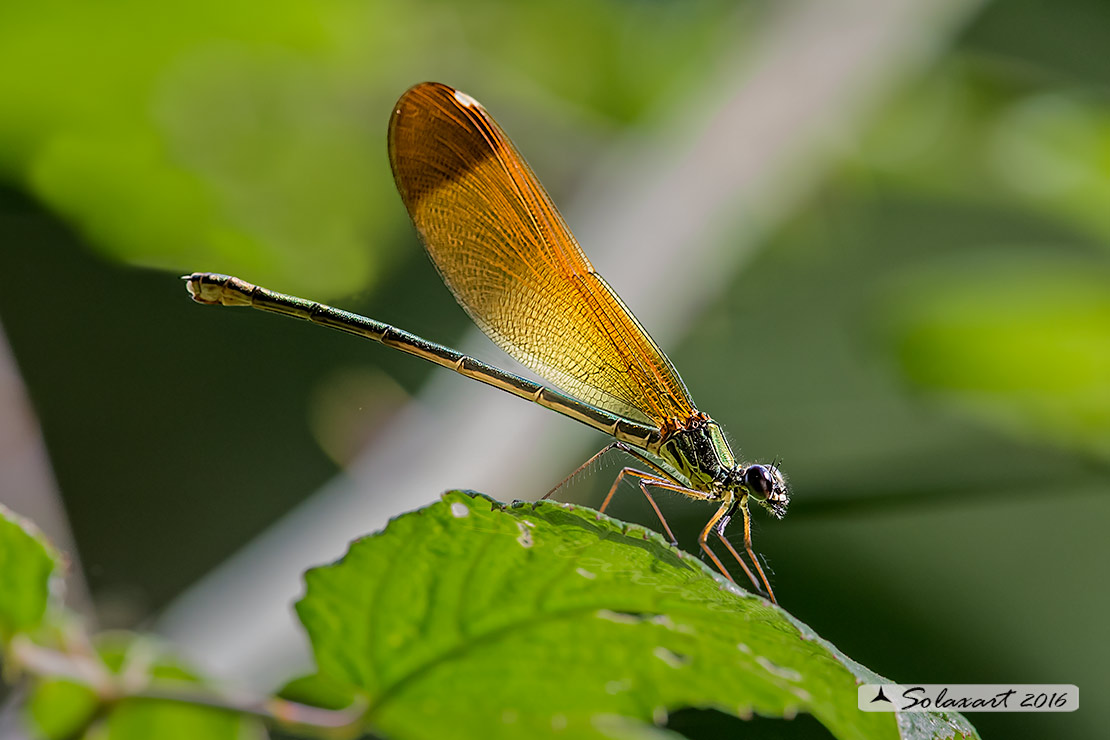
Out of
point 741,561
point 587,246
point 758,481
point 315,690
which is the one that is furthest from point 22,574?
point 587,246

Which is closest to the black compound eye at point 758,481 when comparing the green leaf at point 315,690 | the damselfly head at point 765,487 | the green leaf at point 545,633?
the damselfly head at point 765,487

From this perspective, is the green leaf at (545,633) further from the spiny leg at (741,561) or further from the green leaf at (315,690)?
the spiny leg at (741,561)

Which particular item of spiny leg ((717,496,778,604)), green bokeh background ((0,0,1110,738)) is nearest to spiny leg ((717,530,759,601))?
spiny leg ((717,496,778,604))

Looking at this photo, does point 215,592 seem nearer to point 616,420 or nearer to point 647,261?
point 616,420

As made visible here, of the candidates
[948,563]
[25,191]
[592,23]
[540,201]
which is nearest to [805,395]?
[948,563]

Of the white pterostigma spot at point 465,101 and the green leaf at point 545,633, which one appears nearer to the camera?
the green leaf at point 545,633

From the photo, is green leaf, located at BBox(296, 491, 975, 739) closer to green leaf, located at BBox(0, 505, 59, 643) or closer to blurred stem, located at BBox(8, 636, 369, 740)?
blurred stem, located at BBox(8, 636, 369, 740)
